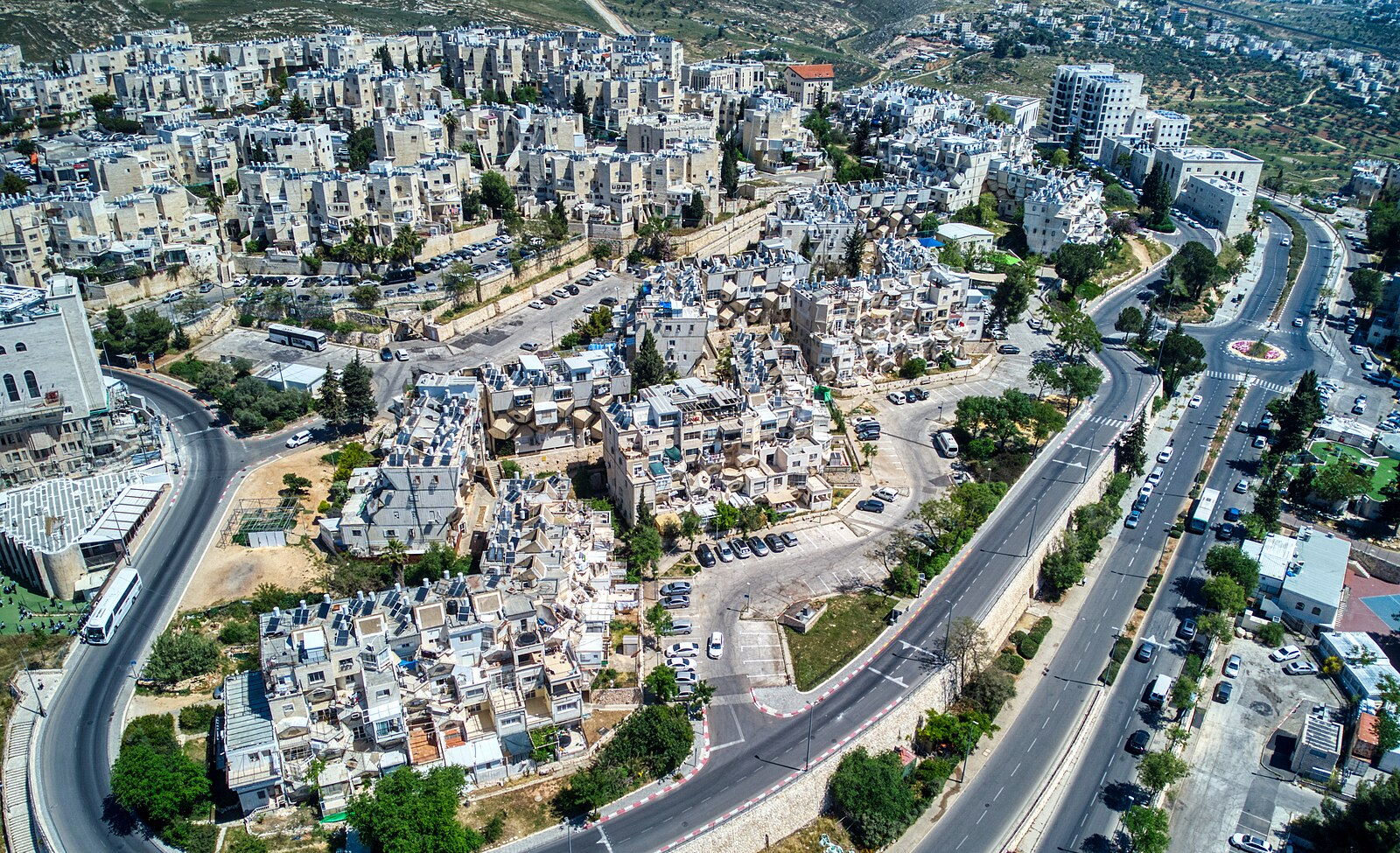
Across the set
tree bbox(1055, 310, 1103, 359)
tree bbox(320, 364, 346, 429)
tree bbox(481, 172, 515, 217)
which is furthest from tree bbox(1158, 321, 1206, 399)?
tree bbox(320, 364, 346, 429)

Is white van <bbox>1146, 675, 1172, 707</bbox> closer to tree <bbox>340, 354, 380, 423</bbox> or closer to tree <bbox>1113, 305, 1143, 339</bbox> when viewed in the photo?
tree <bbox>1113, 305, 1143, 339</bbox>

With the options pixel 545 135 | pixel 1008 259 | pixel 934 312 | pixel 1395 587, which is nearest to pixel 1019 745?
pixel 1395 587

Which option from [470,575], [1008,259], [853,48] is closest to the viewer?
[470,575]

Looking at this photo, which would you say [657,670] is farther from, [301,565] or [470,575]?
[301,565]

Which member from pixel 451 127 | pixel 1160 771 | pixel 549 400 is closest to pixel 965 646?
pixel 1160 771

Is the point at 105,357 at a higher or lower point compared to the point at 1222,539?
higher

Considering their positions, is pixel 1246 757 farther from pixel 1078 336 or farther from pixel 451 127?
pixel 451 127

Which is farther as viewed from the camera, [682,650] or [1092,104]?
[1092,104]
